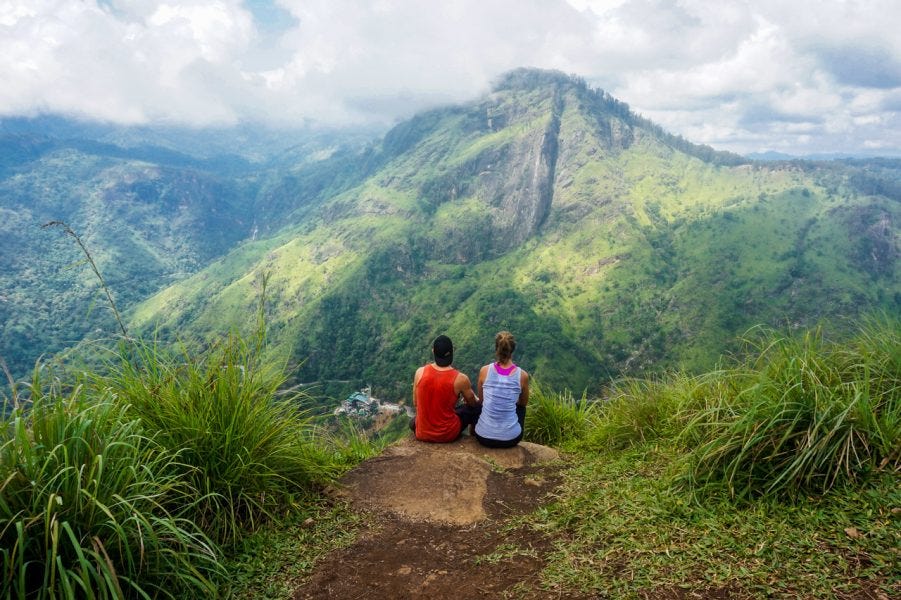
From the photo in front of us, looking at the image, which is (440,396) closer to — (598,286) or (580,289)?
(580,289)

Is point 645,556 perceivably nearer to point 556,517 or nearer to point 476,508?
point 556,517

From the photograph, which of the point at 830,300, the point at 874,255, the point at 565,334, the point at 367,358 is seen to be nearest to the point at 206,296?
the point at 367,358

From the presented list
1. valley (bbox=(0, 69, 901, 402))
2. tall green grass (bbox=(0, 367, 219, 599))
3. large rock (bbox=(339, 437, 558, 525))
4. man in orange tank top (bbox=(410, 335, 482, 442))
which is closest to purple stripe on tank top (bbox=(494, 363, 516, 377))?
man in orange tank top (bbox=(410, 335, 482, 442))

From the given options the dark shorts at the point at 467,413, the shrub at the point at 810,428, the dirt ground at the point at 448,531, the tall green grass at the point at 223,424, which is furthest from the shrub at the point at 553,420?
the tall green grass at the point at 223,424

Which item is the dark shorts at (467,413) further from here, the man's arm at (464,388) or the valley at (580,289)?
the valley at (580,289)

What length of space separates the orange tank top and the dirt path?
171 millimetres

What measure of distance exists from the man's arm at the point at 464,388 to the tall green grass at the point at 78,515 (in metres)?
3.60

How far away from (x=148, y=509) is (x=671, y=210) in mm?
214039

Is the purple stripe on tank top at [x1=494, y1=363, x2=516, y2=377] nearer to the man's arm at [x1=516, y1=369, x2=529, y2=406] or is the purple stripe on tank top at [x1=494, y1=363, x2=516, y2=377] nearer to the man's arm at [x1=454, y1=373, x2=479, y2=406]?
the man's arm at [x1=516, y1=369, x2=529, y2=406]

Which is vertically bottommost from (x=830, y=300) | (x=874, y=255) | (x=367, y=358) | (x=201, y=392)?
Result: (x=367, y=358)

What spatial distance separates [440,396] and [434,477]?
121cm

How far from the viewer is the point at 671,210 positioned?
633ft

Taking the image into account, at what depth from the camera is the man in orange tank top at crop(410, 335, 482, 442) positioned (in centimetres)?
635

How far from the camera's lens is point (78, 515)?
110 inches
